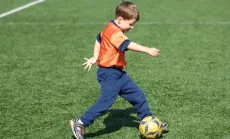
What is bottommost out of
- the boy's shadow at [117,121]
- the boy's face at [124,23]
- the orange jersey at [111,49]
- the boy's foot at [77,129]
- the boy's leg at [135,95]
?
the boy's shadow at [117,121]

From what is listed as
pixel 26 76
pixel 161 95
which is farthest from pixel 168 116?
pixel 26 76

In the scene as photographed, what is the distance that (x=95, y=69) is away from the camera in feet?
25.8

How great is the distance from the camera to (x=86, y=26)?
1062cm

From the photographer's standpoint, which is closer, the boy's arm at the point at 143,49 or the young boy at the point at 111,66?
the boy's arm at the point at 143,49

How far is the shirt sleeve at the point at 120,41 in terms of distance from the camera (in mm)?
4887

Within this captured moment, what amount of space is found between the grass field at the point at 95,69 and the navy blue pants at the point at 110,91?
0.34 m

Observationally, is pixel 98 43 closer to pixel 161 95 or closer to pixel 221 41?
pixel 161 95

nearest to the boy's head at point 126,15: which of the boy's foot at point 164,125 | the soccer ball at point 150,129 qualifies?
the soccer ball at point 150,129

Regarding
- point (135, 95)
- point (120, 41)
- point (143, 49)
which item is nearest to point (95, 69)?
point (135, 95)

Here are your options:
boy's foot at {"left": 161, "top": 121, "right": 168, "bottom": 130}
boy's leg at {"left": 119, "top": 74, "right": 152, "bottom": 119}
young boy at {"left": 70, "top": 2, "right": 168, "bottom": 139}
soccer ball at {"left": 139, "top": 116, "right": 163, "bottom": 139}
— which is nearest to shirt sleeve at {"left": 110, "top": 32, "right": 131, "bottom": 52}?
young boy at {"left": 70, "top": 2, "right": 168, "bottom": 139}

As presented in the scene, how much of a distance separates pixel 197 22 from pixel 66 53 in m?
3.79

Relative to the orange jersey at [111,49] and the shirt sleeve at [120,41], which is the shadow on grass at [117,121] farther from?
the shirt sleeve at [120,41]

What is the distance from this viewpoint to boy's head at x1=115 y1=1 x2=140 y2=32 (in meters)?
5.03

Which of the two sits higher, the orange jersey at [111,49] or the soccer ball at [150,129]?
the orange jersey at [111,49]
